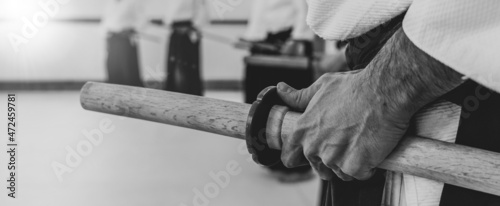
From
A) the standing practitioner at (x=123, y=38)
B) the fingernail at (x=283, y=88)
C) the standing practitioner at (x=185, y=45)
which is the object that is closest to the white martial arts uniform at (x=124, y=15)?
the standing practitioner at (x=123, y=38)

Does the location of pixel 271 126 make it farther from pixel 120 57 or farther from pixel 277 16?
pixel 120 57

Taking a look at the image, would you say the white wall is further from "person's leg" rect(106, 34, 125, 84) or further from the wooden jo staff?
the wooden jo staff

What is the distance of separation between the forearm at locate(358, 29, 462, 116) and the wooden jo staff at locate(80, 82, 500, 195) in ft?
0.16

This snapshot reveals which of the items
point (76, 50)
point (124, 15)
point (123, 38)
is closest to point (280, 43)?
point (124, 15)

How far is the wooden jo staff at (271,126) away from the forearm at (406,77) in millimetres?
50

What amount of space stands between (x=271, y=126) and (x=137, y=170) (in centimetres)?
230

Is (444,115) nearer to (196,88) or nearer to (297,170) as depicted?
(297,170)

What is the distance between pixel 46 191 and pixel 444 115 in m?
2.23

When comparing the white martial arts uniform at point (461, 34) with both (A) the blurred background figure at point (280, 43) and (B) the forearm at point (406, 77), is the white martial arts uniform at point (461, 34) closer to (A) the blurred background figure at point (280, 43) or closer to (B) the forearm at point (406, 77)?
(B) the forearm at point (406, 77)

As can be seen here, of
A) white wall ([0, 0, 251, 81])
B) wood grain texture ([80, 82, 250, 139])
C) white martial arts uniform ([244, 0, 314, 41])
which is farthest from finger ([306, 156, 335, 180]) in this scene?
white wall ([0, 0, 251, 81])

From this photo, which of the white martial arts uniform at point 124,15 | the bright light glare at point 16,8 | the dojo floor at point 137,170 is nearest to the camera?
the dojo floor at point 137,170

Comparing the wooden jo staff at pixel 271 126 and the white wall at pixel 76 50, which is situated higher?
the wooden jo staff at pixel 271 126

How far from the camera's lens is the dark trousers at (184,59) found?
4.43 metres

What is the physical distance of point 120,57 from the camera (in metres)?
5.18
